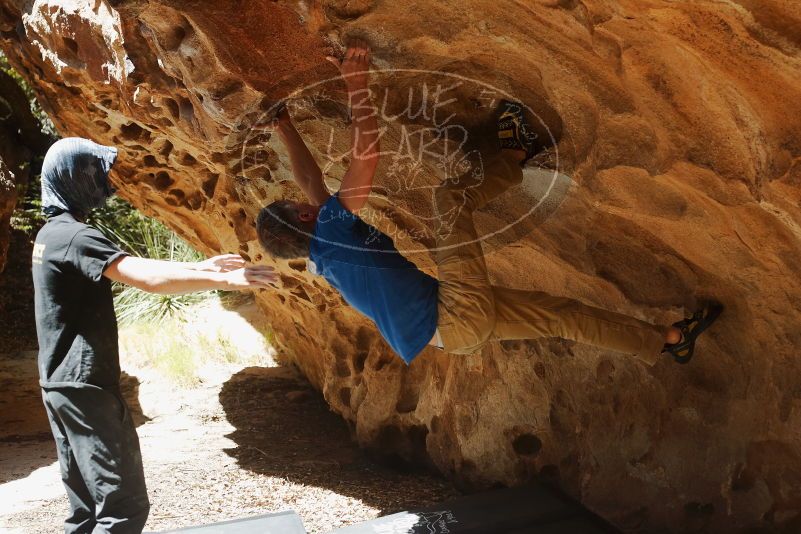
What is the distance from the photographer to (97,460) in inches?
103

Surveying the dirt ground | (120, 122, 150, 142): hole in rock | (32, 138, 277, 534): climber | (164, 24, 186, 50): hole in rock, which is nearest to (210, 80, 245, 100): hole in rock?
(164, 24, 186, 50): hole in rock

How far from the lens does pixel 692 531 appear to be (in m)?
3.48

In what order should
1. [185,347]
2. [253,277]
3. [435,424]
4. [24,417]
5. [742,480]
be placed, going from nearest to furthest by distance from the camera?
[253,277]
[742,480]
[435,424]
[24,417]
[185,347]

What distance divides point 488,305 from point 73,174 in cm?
142

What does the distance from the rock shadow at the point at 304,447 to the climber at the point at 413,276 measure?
1778 mm

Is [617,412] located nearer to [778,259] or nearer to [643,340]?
[643,340]

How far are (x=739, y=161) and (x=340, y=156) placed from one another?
64.5 inches

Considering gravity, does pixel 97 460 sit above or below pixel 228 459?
above

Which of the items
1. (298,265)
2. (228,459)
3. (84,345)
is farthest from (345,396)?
(84,345)

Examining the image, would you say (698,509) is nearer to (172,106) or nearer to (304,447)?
(304,447)

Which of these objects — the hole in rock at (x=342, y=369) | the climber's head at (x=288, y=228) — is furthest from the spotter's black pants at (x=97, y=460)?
the hole in rock at (x=342, y=369)

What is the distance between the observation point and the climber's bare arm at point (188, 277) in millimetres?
2488

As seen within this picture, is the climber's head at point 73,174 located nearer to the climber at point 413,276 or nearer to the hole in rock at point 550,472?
the climber at point 413,276

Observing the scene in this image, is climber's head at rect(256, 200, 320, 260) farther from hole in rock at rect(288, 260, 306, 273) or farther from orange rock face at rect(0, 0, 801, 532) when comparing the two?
hole in rock at rect(288, 260, 306, 273)
